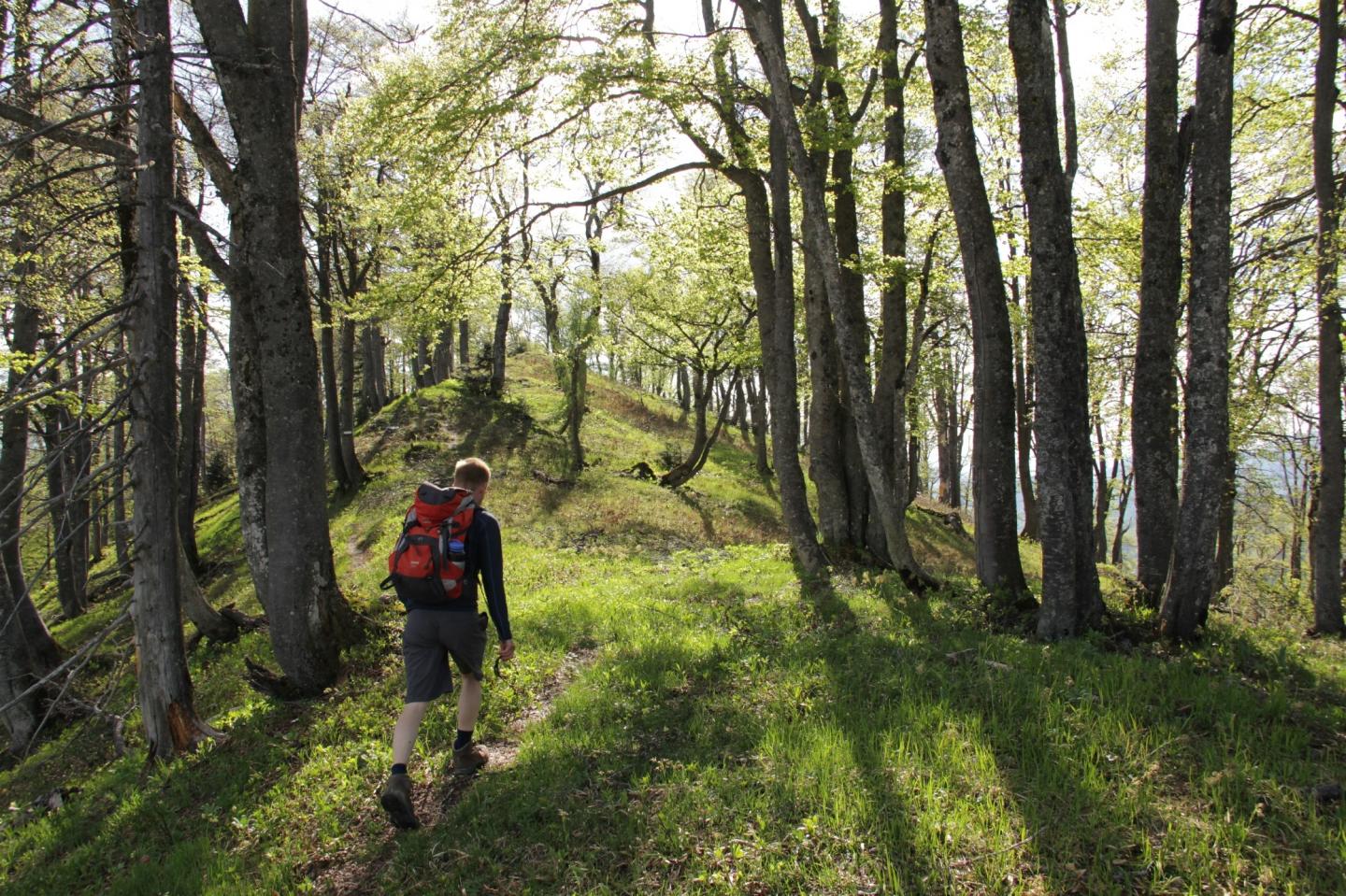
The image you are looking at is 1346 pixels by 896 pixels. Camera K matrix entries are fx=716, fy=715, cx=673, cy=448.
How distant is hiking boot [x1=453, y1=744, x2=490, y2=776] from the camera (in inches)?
199

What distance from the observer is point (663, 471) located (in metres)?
26.1

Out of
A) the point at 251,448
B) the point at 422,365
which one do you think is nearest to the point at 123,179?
the point at 251,448

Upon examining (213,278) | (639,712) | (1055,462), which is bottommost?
(639,712)

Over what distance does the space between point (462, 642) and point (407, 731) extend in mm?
635

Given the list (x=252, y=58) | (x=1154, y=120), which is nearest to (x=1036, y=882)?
(x=1154, y=120)

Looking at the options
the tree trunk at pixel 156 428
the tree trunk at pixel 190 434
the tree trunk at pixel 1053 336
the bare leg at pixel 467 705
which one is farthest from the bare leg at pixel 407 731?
the tree trunk at pixel 190 434

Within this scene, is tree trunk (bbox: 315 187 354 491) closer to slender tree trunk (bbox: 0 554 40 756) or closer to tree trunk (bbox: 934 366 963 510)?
slender tree trunk (bbox: 0 554 40 756)

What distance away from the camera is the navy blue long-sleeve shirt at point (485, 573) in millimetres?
4875

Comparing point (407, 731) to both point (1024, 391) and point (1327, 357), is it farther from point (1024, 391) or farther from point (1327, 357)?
point (1024, 391)

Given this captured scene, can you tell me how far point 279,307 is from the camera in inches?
269

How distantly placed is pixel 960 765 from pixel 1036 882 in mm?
848

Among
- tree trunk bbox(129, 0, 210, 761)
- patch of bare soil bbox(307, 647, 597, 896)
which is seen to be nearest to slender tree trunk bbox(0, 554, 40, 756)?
tree trunk bbox(129, 0, 210, 761)

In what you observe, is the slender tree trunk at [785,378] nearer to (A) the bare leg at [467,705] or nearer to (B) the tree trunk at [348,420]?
(A) the bare leg at [467,705]

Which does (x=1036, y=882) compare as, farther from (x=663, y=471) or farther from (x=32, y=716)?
(x=663, y=471)
